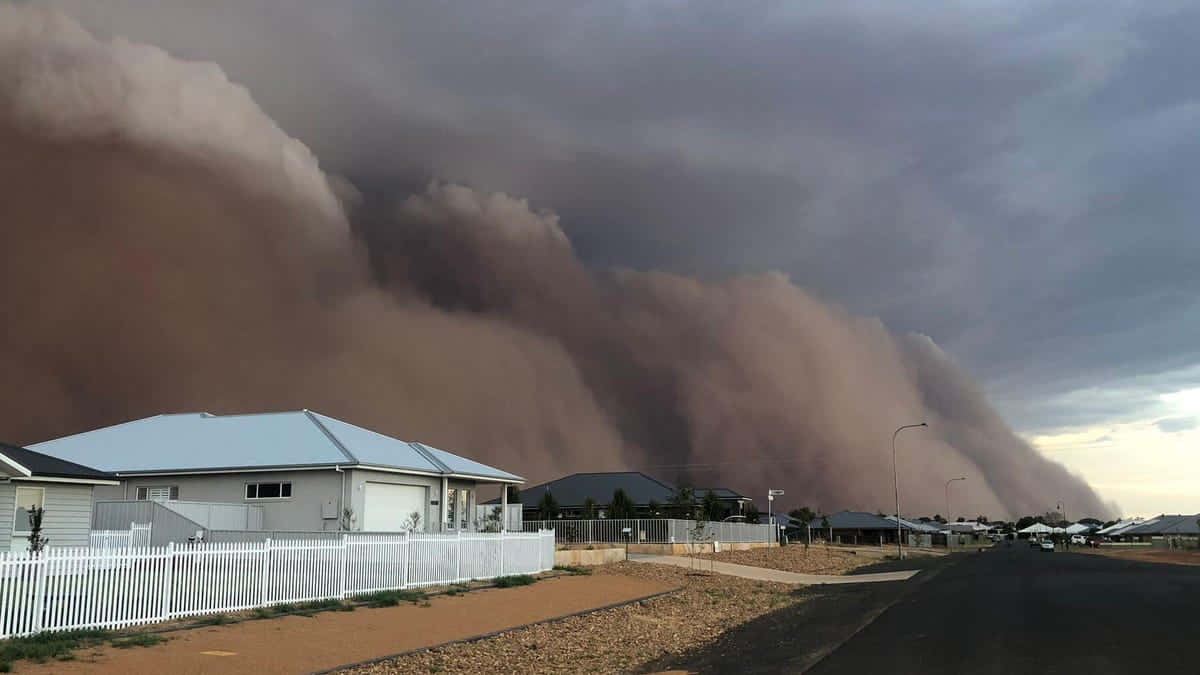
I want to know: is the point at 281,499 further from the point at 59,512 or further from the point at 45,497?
the point at 45,497

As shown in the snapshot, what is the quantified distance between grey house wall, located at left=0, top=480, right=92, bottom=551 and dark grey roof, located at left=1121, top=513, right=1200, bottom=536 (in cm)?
13235

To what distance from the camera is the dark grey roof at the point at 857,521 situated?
114250mm

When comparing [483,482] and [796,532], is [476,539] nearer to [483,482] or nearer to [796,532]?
[483,482]

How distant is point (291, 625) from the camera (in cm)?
1691

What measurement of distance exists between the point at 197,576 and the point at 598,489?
58090 millimetres

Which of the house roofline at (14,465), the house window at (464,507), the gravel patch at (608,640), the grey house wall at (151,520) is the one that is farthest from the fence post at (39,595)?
the house window at (464,507)

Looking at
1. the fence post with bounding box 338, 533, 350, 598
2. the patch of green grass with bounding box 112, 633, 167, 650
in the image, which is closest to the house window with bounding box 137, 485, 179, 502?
the fence post with bounding box 338, 533, 350, 598

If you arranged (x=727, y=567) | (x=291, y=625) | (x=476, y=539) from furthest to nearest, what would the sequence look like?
1. (x=727, y=567)
2. (x=476, y=539)
3. (x=291, y=625)

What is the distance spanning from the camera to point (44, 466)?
2328 cm

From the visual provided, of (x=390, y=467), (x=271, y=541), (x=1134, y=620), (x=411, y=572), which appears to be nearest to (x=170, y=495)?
(x=390, y=467)

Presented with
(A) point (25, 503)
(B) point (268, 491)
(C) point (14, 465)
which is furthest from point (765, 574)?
(C) point (14, 465)

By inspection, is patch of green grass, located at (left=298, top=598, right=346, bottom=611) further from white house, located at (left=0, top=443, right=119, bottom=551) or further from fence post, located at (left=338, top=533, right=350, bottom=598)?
white house, located at (left=0, top=443, right=119, bottom=551)

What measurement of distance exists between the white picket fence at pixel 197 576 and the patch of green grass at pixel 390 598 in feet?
1.58

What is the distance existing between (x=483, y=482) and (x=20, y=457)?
22350 mm
